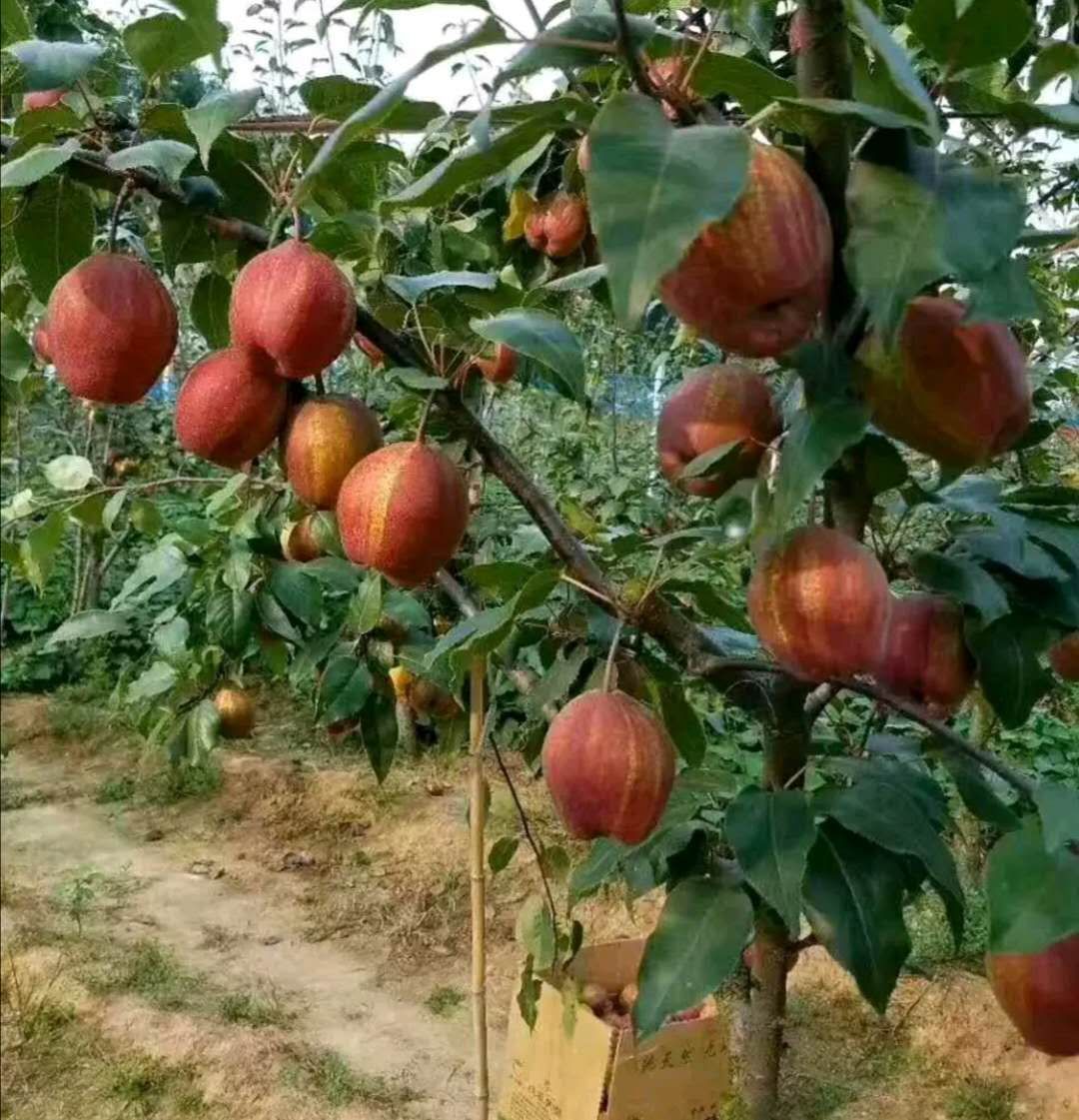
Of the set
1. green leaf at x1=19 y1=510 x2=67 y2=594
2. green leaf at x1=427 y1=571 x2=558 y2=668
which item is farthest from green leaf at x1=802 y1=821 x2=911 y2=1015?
green leaf at x1=19 y1=510 x2=67 y2=594

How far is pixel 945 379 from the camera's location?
52cm

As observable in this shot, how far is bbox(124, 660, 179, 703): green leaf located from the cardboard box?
0.56 m

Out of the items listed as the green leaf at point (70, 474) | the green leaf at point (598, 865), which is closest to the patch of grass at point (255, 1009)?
the green leaf at point (70, 474)

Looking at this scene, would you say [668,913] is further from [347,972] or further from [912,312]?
[347,972]

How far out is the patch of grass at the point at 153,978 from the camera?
6.89ft

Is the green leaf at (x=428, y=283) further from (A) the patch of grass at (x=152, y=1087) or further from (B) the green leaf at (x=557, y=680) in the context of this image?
(A) the patch of grass at (x=152, y=1087)

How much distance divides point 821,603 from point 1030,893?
152 millimetres

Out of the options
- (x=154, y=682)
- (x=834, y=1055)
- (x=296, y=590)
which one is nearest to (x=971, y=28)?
(x=296, y=590)

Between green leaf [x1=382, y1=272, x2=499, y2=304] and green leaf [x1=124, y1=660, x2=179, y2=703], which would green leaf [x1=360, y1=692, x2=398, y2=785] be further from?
green leaf [x1=382, y1=272, x2=499, y2=304]

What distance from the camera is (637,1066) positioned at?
4.04 ft

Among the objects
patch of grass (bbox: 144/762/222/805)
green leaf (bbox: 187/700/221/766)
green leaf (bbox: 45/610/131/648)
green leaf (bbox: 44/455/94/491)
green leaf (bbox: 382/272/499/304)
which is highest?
green leaf (bbox: 382/272/499/304)

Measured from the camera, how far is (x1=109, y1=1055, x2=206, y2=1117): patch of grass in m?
1.74

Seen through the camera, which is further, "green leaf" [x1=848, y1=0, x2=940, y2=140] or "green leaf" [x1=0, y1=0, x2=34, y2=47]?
"green leaf" [x1=0, y1=0, x2=34, y2=47]

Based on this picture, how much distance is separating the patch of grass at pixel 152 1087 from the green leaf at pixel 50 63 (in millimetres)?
1534
